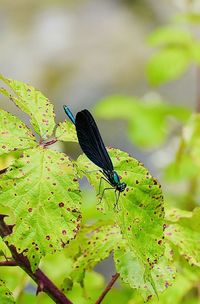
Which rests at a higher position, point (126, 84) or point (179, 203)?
point (126, 84)

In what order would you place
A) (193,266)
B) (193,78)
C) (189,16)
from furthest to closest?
1. (193,78)
2. (189,16)
3. (193,266)

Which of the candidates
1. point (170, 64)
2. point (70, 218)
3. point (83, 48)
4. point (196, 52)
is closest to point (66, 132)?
point (70, 218)

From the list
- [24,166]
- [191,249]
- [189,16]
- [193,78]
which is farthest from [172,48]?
[193,78]

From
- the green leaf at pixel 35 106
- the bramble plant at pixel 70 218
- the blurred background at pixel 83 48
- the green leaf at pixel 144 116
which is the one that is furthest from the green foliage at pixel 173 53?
the blurred background at pixel 83 48

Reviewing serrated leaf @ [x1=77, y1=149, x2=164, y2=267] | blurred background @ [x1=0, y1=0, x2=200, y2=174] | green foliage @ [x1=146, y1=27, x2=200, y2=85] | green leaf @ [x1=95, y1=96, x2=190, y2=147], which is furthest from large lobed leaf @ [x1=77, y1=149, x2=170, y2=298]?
blurred background @ [x1=0, y1=0, x2=200, y2=174]

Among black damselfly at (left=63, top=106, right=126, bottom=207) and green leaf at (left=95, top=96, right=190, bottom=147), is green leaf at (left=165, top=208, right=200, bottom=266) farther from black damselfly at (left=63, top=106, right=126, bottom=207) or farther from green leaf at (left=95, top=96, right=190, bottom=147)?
green leaf at (left=95, top=96, right=190, bottom=147)

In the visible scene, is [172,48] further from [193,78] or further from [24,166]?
[193,78]

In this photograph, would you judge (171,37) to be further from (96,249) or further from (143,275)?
(143,275)
